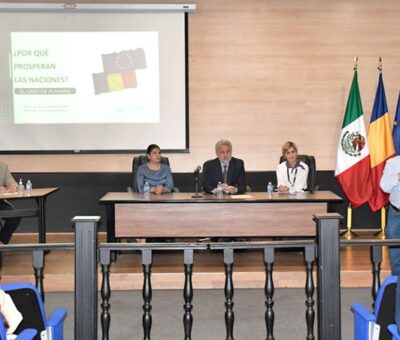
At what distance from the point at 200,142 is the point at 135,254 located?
1.94 m

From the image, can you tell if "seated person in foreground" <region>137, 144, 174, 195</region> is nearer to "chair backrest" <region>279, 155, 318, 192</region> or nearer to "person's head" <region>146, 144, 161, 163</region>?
"person's head" <region>146, 144, 161, 163</region>

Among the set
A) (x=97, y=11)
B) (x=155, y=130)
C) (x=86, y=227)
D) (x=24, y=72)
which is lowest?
(x=86, y=227)

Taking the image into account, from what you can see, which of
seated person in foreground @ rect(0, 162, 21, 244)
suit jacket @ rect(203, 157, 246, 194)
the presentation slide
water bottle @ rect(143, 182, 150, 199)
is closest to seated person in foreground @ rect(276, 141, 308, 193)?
suit jacket @ rect(203, 157, 246, 194)

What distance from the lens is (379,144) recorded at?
23.0ft

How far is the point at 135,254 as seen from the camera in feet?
20.9

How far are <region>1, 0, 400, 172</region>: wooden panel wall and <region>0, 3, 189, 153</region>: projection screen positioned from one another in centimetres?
19

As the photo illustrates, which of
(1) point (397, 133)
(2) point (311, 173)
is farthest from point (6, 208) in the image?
(1) point (397, 133)

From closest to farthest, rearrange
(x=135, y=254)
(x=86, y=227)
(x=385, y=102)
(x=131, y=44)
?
(x=86, y=227)
(x=135, y=254)
(x=385, y=102)
(x=131, y=44)

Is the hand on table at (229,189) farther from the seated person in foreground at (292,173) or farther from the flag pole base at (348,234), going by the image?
the flag pole base at (348,234)

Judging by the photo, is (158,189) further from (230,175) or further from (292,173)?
(292,173)

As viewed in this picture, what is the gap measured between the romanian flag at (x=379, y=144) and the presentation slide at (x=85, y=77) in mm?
2622

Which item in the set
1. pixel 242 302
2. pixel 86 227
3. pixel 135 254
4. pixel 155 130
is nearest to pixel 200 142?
pixel 155 130

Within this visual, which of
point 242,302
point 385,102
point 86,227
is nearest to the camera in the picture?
point 86,227

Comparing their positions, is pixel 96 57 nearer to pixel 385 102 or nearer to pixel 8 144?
pixel 8 144
